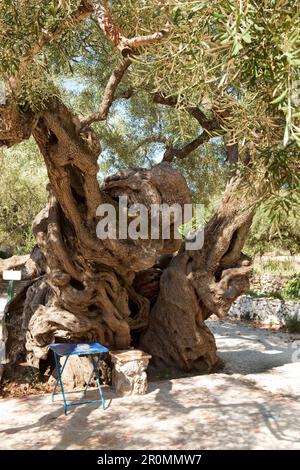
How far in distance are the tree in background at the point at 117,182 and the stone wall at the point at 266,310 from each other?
26.1ft

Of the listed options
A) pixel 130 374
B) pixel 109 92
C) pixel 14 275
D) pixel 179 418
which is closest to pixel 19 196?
pixel 14 275

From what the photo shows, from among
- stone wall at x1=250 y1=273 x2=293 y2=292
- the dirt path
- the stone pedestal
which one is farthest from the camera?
stone wall at x1=250 y1=273 x2=293 y2=292

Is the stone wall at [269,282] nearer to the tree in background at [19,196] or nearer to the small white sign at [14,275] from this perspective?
the tree in background at [19,196]

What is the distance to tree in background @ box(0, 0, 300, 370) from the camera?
14.5 ft

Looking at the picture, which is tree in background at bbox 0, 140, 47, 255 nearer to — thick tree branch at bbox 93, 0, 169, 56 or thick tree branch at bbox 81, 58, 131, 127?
thick tree branch at bbox 81, 58, 131, 127

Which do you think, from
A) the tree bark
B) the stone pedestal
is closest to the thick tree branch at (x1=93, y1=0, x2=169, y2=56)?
the tree bark

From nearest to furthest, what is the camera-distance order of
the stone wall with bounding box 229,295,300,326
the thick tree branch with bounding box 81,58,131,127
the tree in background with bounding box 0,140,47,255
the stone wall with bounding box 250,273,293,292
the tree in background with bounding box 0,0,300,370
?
1. the tree in background with bounding box 0,0,300,370
2. the thick tree branch with bounding box 81,58,131,127
3. the stone wall with bounding box 229,295,300,326
4. the tree in background with bounding box 0,140,47,255
5. the stone wall with bounding box 250,273,293,292

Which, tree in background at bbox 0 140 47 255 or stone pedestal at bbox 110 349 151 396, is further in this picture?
tree in background at bbox 0 140 47 255

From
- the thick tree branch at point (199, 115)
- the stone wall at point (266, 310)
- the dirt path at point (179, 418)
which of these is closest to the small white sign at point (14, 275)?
the dirt path at point (179, 418)

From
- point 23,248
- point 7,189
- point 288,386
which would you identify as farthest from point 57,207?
point 23,248

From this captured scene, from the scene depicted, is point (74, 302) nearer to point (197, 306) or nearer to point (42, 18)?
point (197, 306)

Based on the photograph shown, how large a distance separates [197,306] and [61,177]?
3.72 m

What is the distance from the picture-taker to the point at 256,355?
1105cm

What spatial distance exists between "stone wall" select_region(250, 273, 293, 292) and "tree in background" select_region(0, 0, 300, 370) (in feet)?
42.0
